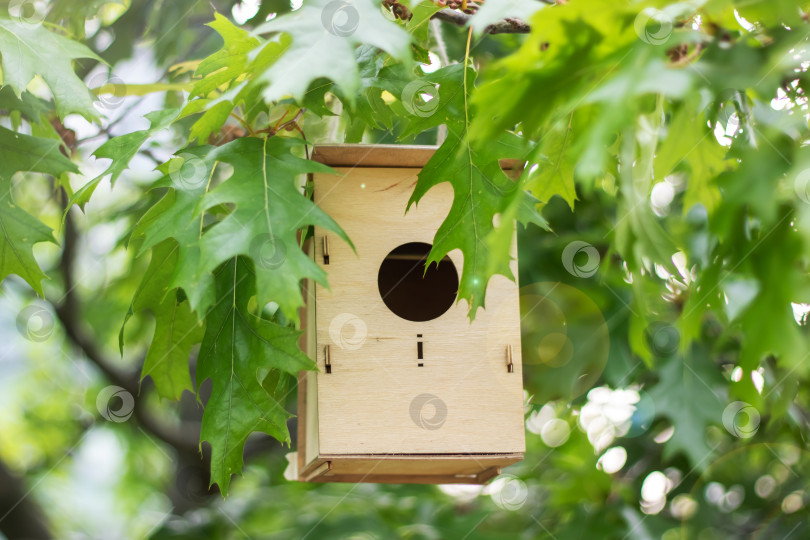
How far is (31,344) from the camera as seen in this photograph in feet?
19.6

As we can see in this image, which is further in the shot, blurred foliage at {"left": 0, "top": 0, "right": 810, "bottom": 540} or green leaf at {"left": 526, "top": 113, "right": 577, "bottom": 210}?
green leaf at {"left": 526, "top": 113, "right": 577, "bottom": 210}

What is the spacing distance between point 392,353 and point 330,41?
0.75 meters

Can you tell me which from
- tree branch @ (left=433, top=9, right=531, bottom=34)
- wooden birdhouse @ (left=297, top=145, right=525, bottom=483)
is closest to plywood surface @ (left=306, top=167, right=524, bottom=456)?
wooden birdhouse @ (left=297, top=145, right=525, bottom=483)

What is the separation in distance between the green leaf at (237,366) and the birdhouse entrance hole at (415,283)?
51cm

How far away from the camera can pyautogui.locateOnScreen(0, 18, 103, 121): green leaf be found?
1.78m

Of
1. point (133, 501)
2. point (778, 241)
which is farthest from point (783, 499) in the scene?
point (133, 501)

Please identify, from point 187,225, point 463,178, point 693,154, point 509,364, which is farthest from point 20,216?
point 693,154

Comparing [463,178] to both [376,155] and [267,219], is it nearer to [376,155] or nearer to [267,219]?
[376,155]

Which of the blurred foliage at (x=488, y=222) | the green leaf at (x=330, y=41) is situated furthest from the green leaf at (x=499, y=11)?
the green leaf at (x=330, y=41)

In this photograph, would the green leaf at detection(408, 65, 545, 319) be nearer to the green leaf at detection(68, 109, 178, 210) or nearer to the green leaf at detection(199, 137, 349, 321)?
the green leaf at detection(199, 137, 349, 321)

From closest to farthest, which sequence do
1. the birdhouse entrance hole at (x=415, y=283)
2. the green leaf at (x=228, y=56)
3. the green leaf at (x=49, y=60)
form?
the green leaf at (x=228, y=56)
the green leaf at (x=49, y=60)
the birdhouse entrance hole at (x=415, y=283)

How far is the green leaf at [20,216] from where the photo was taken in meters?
1.84

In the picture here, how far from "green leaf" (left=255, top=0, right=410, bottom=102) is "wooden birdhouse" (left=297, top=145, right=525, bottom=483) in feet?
1.47

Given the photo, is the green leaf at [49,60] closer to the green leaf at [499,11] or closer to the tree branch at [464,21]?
the tree branch at [464,21]
